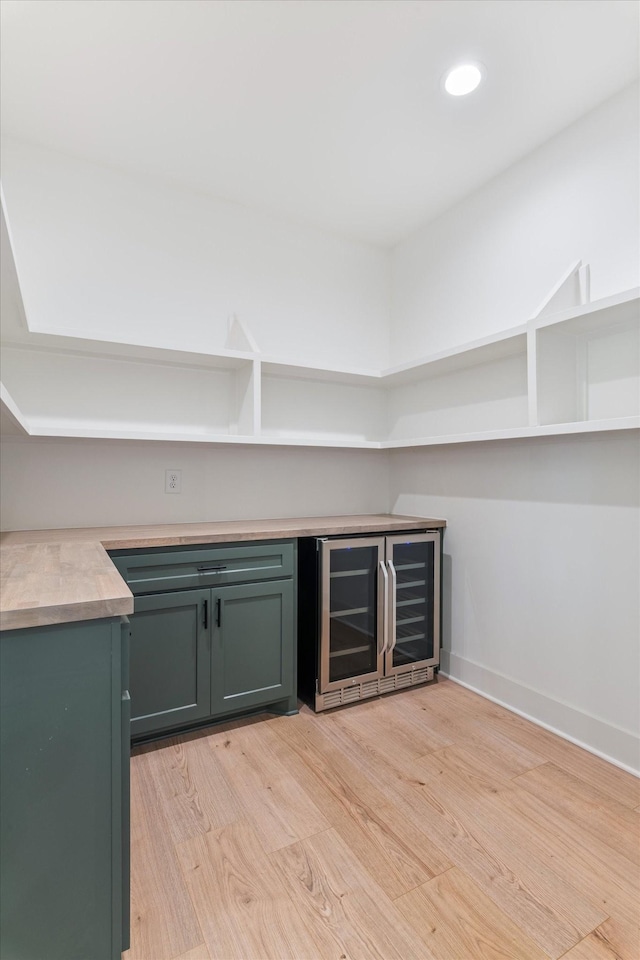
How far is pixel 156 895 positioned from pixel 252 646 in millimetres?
982

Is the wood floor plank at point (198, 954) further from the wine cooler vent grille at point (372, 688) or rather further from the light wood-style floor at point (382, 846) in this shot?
the wine cooler vent grille at point (372, 688)

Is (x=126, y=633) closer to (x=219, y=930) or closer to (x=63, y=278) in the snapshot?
(x=219, y=930)

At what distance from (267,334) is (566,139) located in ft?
5.69

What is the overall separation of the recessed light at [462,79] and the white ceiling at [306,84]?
1.5 inches

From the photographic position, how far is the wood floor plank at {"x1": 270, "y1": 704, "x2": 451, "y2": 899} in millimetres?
1400

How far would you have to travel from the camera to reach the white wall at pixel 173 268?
229 centimetres

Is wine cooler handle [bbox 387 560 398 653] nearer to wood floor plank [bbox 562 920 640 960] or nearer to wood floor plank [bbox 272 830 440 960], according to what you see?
wood floor plank [bbox 272 830 440 960]

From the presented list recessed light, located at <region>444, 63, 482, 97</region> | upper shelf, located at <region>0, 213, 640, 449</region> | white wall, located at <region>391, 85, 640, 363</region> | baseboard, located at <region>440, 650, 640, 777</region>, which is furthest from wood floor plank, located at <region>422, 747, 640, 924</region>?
recessed light, located at <region>444, 63, 482, 97</region>

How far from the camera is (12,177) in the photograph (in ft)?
7.34

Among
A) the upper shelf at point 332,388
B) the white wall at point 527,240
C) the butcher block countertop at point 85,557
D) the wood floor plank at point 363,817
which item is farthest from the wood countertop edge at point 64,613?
the white wall at point 527,240

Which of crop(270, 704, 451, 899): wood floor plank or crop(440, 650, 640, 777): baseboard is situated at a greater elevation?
crop(440, 650, 640, 777): baseboard

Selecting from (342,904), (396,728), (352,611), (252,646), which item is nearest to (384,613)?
(352,611)

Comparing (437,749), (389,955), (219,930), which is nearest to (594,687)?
(437,749)

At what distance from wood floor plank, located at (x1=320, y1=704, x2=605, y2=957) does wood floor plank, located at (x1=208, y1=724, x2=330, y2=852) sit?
314 millimetres
